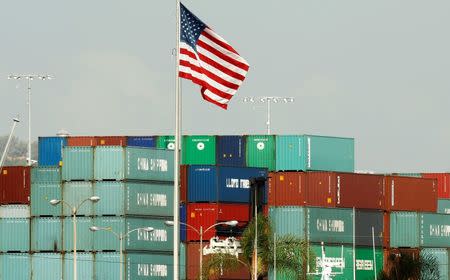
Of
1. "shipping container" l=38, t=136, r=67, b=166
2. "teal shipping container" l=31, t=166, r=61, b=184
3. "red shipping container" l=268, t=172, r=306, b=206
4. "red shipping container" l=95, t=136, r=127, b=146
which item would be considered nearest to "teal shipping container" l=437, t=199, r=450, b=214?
"red shipping container" l=268, t=172, r=306, b=206

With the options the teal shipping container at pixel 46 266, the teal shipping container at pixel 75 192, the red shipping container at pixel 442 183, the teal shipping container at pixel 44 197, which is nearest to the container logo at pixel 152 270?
the teal shipping container at pixel 46 266

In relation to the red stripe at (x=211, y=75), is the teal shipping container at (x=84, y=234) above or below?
below

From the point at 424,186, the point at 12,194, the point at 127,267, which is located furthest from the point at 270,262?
the point at 424,186

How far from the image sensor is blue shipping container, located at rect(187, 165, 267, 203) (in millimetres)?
110375

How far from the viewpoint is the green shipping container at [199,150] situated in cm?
11806

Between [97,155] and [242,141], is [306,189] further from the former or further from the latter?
[97,155]

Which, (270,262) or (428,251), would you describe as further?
(428,251)

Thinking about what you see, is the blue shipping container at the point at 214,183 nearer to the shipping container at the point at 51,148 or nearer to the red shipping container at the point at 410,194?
the shipping container at the point at 51,148

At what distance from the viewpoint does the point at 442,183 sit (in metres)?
143

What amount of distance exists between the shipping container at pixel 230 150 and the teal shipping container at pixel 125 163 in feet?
38.0

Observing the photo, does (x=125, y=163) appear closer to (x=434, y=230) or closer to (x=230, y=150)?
(x=230, y=150)

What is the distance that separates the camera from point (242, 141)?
118 metres

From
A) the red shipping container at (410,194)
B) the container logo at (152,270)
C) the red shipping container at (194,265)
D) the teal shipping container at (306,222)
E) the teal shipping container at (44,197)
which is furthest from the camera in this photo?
the red shipping container at (410,194)

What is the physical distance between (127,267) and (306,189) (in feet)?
51.2
